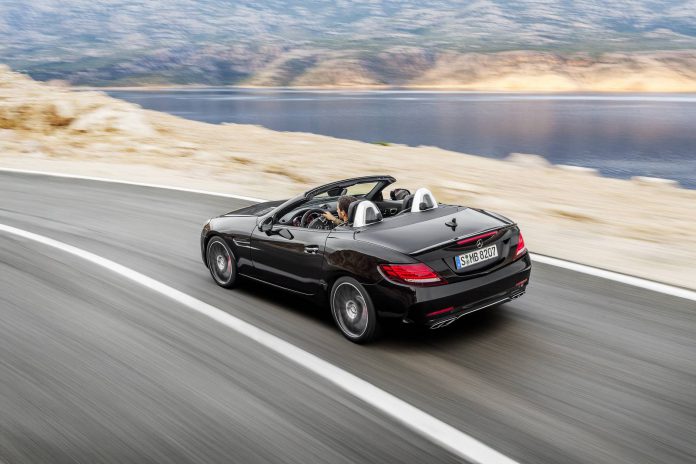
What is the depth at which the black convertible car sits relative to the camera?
5.22 m

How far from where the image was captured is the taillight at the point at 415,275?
5172mm

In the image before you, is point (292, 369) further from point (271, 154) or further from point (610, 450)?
point (271, 154)

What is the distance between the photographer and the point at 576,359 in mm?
5180

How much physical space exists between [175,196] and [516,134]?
69863mm

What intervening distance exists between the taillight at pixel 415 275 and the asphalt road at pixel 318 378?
592 millimetres

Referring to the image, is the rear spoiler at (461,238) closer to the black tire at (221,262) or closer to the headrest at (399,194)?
the headrest at (399,194)

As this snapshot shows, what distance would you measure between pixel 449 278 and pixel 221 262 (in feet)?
9.33

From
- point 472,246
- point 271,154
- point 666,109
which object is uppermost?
point 472,246

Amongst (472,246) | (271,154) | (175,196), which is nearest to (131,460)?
(472,246)

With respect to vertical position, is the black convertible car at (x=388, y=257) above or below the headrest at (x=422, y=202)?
below

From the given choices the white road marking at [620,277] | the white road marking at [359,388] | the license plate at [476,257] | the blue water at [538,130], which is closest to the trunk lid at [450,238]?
the license plate at [476,257]

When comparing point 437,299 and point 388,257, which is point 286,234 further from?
point 437,299

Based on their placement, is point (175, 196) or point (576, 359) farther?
point (175, 196)

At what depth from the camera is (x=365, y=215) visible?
18.8 ft
